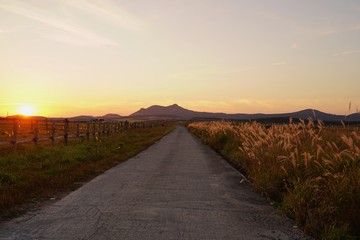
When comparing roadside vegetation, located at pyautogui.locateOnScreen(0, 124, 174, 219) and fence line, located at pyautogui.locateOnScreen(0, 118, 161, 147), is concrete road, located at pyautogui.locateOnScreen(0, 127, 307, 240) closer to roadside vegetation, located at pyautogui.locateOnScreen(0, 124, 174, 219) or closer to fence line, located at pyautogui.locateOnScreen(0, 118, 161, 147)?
roadside vegetation, located at pyautogui.locateOnScreen(0, 124, 174, 219)

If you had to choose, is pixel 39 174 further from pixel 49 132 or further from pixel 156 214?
pixel 49 132

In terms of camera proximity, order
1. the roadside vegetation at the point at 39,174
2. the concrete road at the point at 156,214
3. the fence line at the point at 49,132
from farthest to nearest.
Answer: the fence line at the point at 49,132, the roadside vegetation at the point at 39,174, the concrete road at the point at 156,214

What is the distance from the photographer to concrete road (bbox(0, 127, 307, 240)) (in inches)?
248

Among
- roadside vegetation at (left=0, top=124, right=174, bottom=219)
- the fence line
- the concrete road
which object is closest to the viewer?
the concrete road

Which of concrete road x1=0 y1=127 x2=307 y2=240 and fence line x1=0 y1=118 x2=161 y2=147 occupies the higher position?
fence line x1=0 y1=118 x2=161 y2=147

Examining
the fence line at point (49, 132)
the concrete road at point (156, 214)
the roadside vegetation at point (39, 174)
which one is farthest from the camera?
the fence line at point (49, 132)

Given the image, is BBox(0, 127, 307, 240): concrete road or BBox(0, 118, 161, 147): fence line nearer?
BBox(0, 127, 307, 240): concrete road

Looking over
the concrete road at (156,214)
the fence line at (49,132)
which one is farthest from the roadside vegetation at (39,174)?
the fence line at (49,132)

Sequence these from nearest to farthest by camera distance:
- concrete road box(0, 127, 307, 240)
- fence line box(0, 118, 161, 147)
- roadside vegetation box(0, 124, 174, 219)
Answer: concrete road box(0, 127, 307, 240), roadside vegetation box(0, 124, 174, 219), fence line box(0, 118, 161, 147)

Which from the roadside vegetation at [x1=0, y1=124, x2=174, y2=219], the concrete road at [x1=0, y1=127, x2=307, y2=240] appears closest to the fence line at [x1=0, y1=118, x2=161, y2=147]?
the roadside vegetation at [x1=0, y1=124, x2=174, y2=219]

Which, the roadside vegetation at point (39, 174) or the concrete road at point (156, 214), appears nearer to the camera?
the concrete road at point (156, 214)

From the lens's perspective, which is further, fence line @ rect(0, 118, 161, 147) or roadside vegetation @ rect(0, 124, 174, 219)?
fence line @ rect(0, 118, 161, 147)

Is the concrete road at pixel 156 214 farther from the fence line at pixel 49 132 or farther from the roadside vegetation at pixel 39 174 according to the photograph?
the fence line at pixel 49 132

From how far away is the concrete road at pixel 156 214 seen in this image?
6.29 m
